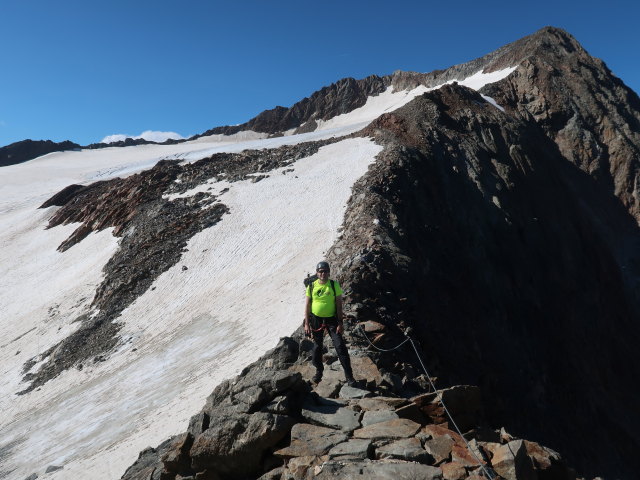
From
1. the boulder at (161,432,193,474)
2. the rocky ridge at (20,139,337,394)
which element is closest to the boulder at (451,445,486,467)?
the boulder at (161,432,193,474)

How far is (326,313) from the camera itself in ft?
30.5

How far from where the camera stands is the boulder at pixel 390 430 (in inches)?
276

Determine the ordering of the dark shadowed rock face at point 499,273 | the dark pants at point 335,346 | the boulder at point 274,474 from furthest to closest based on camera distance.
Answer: the dark shadowed rock face at point 499,273 < the dark pants at point 335,346 < the boulder at point 274,474

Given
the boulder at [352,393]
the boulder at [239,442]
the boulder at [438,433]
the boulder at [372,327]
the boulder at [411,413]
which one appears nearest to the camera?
the boulder at [438,433]

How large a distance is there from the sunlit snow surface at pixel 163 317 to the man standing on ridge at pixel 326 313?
4890mm

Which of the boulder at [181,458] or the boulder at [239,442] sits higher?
the boulder at [239,442]

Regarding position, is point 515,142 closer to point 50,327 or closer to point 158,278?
point 158,278

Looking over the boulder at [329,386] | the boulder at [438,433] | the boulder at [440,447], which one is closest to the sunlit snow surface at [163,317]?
the boulder at [329,386]

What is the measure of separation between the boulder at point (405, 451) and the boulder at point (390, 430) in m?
0.17

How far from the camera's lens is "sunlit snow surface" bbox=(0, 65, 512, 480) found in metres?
13.4

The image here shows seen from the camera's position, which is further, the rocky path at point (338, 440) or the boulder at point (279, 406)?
the boulder at point (279, 406)

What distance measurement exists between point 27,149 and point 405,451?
10588cm

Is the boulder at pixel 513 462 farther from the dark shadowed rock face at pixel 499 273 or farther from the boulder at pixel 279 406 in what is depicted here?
the dark shadowed rock face at pixel 499 273

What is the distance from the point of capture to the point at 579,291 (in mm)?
33594
